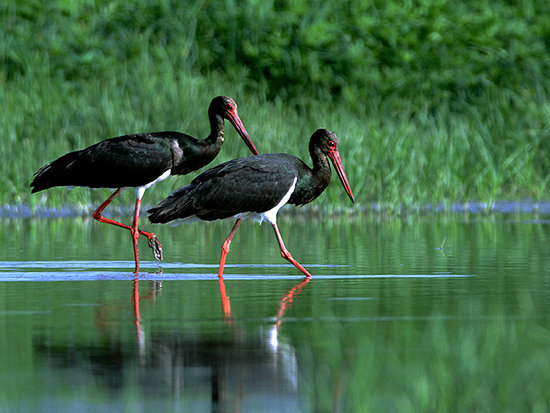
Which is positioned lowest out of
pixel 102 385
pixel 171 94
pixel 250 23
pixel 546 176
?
pixel 102 385

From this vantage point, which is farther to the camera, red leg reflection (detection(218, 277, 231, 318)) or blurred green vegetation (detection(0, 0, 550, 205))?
blurred green vegetation (detection(0, 0, 550, 205))

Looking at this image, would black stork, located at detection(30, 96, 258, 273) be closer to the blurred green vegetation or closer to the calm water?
the calm water

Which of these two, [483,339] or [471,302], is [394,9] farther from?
[483,339]

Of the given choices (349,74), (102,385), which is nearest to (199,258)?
(102,385)

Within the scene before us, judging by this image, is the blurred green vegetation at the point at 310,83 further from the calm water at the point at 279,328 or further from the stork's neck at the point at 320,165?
the stork's neck at the point at 320,165

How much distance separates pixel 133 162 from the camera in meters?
10.9

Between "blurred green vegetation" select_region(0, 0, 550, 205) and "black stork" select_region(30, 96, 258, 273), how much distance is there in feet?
11.3

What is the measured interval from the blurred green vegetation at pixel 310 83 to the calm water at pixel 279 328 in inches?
152

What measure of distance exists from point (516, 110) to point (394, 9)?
3666 mm

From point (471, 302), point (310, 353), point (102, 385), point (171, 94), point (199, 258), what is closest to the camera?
point (102, 385)

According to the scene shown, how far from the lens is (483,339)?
6.05 metres

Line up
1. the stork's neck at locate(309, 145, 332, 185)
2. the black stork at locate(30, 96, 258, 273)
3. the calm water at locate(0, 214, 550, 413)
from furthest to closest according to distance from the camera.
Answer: the black stork at locate(30, 96, 258, 273), the stork's neck at locate(309, 145, 332, 185), the calm water at locate(0, 214, 550, 413)

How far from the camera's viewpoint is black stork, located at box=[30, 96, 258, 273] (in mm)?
10906

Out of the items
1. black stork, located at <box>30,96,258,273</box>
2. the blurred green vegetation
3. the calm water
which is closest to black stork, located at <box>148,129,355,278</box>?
the calm water
